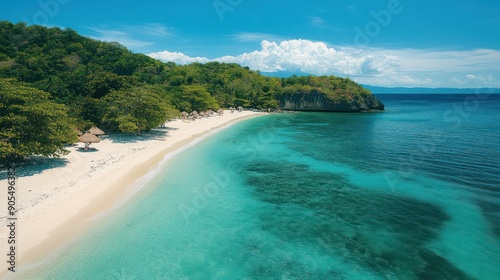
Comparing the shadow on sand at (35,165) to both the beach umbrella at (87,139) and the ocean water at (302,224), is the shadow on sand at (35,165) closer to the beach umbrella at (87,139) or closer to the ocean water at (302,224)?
the beach umbrella at (87,139)

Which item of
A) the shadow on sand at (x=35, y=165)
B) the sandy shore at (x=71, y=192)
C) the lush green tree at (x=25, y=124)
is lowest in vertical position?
the sandy shore at (x=71, y=192)

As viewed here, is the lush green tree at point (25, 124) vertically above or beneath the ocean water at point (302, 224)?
above

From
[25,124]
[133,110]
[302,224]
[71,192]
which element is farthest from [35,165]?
[302,224]

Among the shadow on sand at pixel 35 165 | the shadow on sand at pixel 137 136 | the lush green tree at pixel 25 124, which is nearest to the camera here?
the lush green tree at pixel 25 124

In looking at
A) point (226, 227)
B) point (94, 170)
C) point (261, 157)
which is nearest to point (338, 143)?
point (261, 157)

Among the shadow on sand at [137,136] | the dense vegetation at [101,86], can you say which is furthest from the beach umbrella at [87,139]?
the shadow on sand at [137,136]

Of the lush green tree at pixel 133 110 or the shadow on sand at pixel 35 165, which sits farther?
the lush green tree at pixel 133 110

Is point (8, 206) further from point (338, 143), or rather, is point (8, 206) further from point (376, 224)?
point (338, 143)
